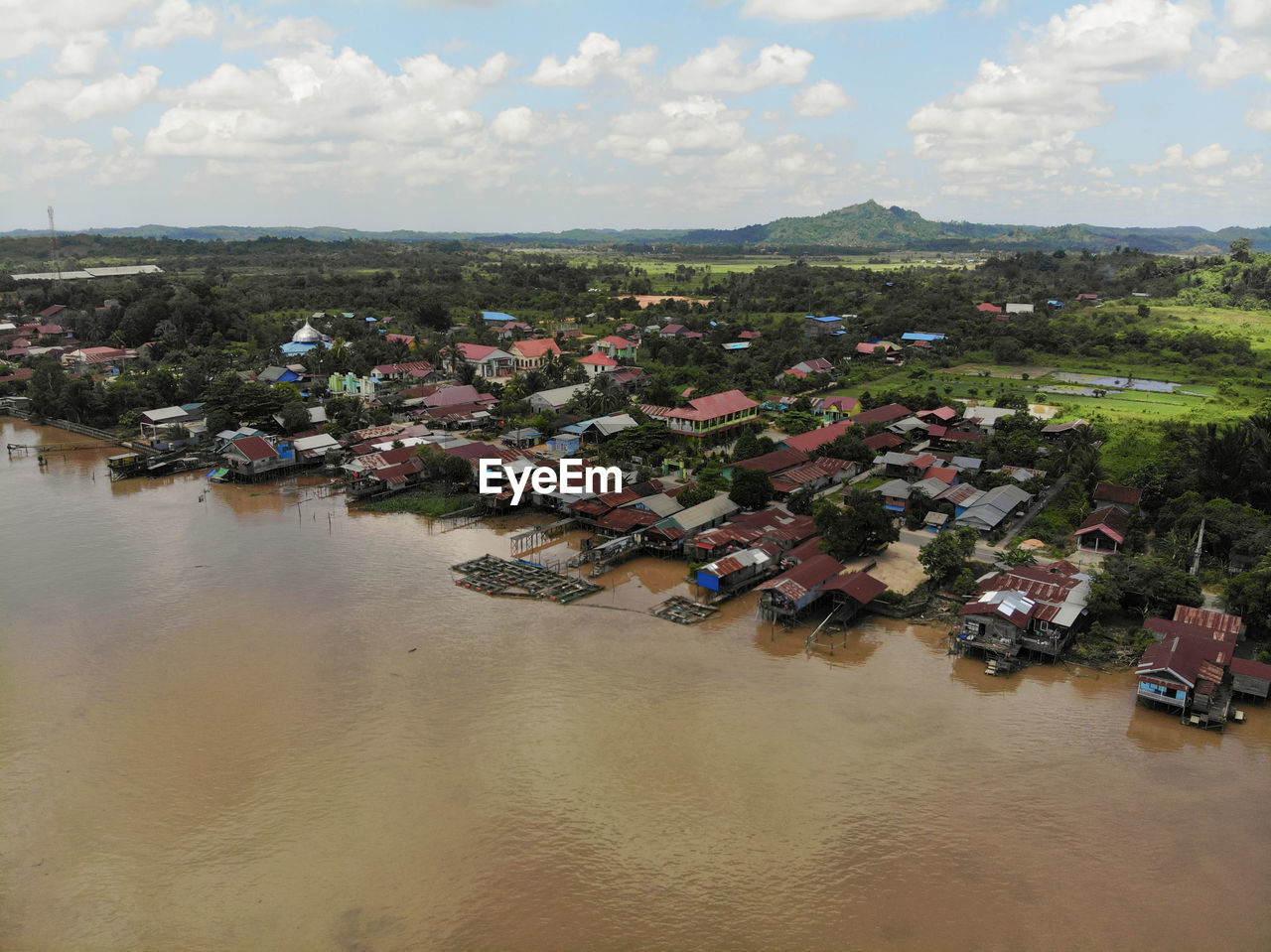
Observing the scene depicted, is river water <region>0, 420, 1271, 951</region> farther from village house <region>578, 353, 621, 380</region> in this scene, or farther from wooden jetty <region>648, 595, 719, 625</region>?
village house <region>578, 353, 621, 380</region>

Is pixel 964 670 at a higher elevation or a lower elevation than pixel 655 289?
lower

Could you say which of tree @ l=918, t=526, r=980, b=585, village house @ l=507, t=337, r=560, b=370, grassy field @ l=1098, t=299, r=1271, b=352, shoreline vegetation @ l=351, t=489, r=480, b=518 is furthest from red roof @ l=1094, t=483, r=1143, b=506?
village house @ l=507, t=337, r=560, b=370

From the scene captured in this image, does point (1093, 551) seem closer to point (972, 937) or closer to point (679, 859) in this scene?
point (972, 937)

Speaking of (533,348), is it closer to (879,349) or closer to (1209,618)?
(879,349)

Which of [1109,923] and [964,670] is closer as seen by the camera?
[1109,923]

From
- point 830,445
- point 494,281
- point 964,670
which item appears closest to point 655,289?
point 494,281
